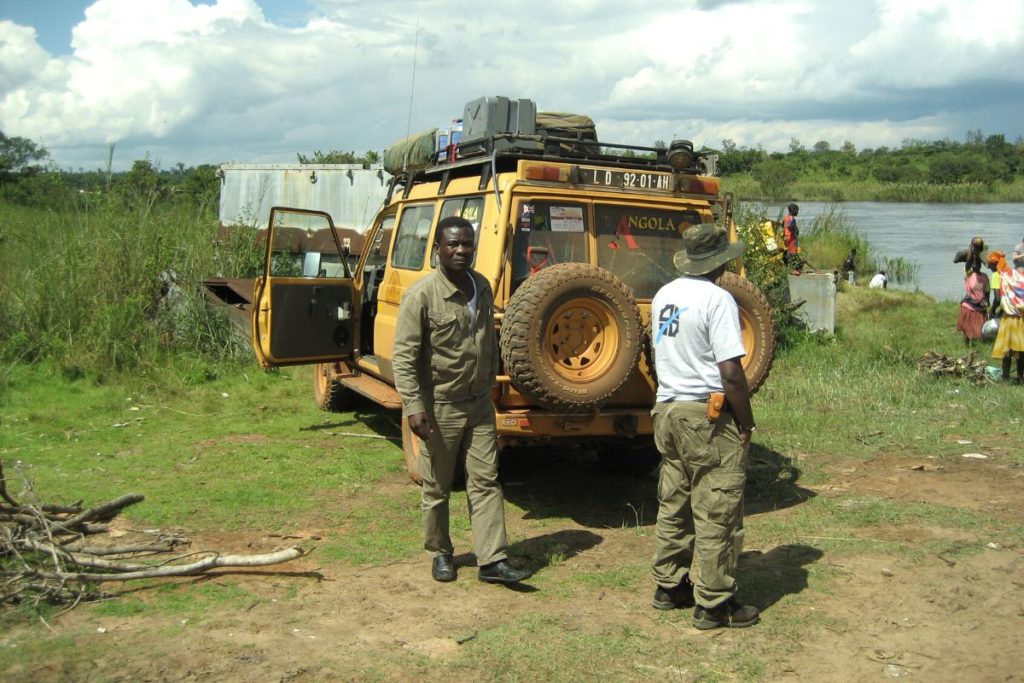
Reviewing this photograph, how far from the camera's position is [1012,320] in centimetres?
975

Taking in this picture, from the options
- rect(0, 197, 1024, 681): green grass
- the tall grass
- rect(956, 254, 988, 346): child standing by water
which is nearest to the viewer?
rect(0, 197, 1024, 681): green grass

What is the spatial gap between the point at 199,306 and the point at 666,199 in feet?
21.8

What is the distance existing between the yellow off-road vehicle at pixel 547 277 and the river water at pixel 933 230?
12.6 metres

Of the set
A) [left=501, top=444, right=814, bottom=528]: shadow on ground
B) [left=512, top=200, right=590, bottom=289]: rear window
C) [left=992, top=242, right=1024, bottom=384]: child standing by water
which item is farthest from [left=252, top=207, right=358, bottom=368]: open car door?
[left=992, top=242, right=1024, bottom=384]: child standing by water

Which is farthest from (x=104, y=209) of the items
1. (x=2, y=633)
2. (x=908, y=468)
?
(x=908, y=468)

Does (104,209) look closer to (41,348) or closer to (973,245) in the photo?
(41,348)

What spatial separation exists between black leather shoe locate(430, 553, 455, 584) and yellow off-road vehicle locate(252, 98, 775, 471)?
0.89m

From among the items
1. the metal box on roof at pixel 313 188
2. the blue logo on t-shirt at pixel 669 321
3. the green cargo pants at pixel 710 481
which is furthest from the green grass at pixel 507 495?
the metal box on roof at pixel 313 188

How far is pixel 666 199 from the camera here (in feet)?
20.9

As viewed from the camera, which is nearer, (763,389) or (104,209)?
(763,389)

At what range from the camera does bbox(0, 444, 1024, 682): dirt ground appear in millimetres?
3930

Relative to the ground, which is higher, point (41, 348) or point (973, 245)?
point (973, 245)

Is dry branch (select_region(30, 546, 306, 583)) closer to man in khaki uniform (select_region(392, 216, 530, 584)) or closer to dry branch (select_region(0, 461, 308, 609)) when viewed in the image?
dry branch (select_region(0, 461, 308, 609))

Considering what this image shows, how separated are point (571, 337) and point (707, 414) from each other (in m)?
1.44
